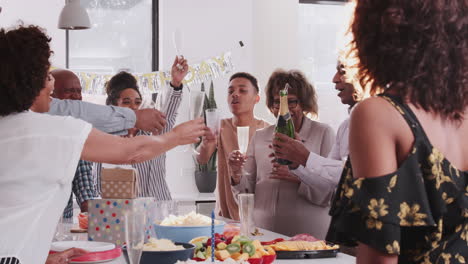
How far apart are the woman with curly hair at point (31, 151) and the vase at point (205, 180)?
147 inches

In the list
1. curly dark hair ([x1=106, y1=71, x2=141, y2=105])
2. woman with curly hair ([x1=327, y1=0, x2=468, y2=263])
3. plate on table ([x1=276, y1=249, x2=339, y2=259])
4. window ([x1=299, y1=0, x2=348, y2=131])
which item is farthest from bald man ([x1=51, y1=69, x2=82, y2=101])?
window ([x1=299, y1=0, x2=348, y2=131])

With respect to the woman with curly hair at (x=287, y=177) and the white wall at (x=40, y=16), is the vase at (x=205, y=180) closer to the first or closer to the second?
the white wall at (x=40, y=16)

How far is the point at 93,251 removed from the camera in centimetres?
213

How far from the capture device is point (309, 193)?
3.05 m

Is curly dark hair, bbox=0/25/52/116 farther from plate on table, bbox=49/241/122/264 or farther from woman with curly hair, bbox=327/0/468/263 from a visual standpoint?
woman with curly hair, bbox=327/0/468/263

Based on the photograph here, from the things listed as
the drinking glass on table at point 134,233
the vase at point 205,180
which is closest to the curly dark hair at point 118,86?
the vase at point 205,180

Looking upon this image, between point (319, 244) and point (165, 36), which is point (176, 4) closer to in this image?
point (165, 36)

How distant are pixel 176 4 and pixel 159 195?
260 cm

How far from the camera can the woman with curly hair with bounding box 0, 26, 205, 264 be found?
1699 millimetres

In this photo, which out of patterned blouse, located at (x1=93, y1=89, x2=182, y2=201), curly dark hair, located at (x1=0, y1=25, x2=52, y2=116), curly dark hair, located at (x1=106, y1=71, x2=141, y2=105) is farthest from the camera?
curly dark hair, located at (x1=106, y1=71, x2=141, y2=105)

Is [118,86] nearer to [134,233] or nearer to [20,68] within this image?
[20,68]

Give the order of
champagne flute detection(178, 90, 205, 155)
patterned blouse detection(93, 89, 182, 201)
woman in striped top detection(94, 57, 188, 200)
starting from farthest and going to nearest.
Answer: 1. patterned blouse detection(93, 89, 182, 201)
2. woman in striped top detection(94, 57, 188, 200)
3. champagne flute detection(178, 90, 205, 155)

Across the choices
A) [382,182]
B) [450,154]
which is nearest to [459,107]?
[450,154]

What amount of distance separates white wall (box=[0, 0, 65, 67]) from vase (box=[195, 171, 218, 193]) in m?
1.61
